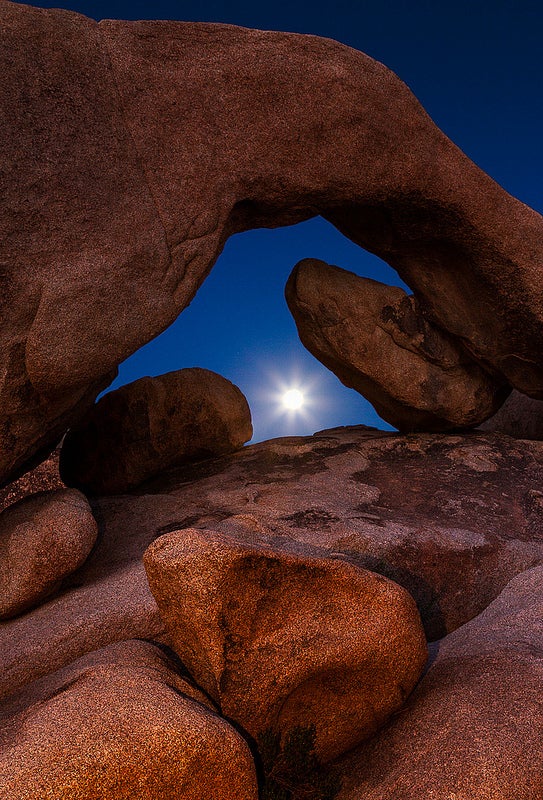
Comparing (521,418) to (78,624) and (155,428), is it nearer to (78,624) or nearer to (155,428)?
(155,428)

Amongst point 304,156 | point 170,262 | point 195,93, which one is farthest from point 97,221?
point 304,156

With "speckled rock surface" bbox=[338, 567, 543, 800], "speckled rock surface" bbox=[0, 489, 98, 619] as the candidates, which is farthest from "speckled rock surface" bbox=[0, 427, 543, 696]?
"speckled rock surface" bbox=[338, 567, 543, 800]

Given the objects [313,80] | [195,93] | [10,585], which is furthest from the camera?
[313,80]

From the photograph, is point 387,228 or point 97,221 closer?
point 97,221

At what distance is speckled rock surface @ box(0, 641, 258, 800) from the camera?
193 cm

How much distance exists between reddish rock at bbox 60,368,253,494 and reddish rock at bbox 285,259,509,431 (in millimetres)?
1232

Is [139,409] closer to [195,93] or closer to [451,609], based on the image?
[195,93]

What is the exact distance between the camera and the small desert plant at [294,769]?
2439mm

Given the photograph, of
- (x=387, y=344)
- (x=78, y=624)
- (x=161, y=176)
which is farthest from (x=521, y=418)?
(x=78, y=624)

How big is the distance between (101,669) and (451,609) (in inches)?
105

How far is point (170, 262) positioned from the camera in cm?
451

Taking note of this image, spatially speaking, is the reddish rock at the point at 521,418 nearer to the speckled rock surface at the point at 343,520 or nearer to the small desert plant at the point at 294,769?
the speckled rock surface at the point at 343,520

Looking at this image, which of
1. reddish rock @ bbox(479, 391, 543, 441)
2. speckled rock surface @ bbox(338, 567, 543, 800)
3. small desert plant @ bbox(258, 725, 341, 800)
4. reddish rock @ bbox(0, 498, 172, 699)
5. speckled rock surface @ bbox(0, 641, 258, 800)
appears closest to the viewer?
speckled rock surface @ bbox(0, 641, 258, 800)

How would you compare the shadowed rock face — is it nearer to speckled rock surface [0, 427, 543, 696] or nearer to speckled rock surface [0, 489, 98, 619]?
speckled rock surface [0, 489, 98, 619]
